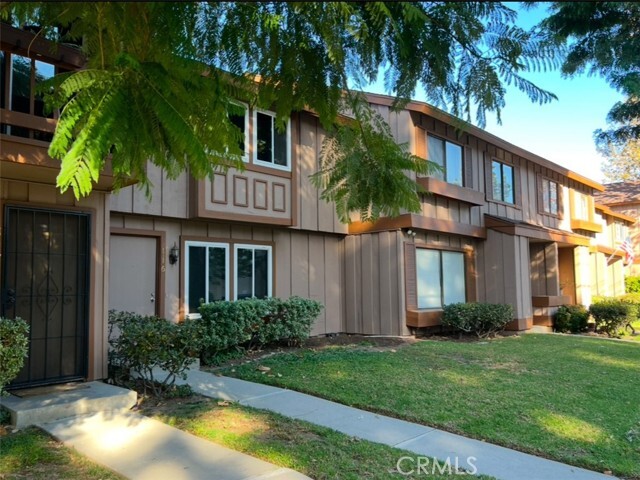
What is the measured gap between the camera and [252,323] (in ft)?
32.1

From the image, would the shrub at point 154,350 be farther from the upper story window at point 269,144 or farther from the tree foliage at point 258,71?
the upper story window at point 269,144

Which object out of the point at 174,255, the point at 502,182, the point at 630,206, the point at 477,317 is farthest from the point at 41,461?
the point at 630,206

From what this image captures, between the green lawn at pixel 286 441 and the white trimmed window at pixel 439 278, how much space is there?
846cm

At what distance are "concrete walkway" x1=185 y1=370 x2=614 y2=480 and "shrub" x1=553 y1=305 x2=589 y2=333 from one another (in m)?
12.4

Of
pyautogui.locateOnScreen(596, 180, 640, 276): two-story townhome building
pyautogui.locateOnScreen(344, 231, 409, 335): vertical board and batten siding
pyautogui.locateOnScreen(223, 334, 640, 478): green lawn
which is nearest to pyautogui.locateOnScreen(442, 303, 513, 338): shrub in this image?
pyautogui.locateOnScreen(344, 231, 409, 335): vertical board and batten siding

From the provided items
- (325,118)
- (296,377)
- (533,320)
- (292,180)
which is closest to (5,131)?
(325,118)

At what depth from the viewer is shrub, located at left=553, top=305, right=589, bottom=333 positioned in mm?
16219

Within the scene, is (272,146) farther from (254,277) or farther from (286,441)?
(286,441)

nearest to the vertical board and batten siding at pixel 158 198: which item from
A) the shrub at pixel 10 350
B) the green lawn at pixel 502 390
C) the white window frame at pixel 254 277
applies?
the white window frame at pixel 254 277

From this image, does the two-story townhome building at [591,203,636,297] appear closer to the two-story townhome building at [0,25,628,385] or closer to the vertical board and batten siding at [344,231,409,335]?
the two-story townhome building at [0,25,628,385]

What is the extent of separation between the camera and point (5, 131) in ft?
21.6

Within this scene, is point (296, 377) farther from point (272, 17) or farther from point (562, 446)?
point (272, 17)

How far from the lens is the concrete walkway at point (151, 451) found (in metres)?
4.17

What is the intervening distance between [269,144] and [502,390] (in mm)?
7185
